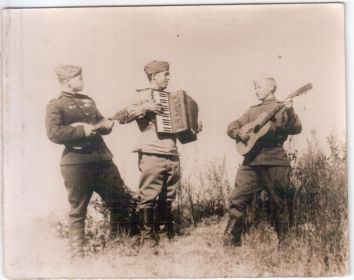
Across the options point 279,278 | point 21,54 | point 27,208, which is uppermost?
point 21,54

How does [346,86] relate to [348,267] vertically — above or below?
above

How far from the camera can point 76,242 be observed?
3.25 meters

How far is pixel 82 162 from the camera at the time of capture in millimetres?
3234

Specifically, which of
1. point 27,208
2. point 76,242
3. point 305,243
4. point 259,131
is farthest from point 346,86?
point 27,208

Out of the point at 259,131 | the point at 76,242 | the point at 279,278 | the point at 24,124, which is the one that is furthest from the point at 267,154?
the point at 24,124

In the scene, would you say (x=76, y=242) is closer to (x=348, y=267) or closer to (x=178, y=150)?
(x=178, y=150)

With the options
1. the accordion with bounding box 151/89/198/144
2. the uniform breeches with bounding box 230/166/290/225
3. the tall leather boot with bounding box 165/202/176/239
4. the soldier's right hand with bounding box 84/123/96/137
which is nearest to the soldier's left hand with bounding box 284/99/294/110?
the uniform breeches with bounding box 230/166/290/225

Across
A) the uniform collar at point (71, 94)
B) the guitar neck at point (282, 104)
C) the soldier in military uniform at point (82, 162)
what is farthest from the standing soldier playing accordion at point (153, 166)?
the guitar neck at point (282, 104)

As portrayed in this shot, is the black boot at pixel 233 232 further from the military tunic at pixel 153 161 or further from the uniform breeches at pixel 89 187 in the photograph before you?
the uniform breeches at pixel 89 187

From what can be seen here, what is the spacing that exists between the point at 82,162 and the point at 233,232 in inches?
46.5

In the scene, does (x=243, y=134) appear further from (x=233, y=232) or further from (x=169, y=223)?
(x=169, y=223)

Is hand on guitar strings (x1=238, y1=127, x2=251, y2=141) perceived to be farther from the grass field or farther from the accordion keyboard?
the accordion keyboard

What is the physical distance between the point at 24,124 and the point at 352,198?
95.0 inches

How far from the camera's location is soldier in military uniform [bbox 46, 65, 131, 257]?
3.23 meters
